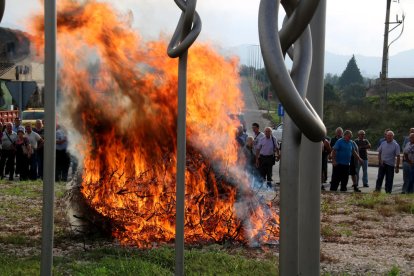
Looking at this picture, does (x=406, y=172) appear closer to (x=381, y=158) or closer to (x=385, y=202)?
(x=381, y=158)

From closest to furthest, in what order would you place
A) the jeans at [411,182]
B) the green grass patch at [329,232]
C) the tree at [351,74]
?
the green grass patch at [329,232], the jeans at [411,182], the tree at [351,74]

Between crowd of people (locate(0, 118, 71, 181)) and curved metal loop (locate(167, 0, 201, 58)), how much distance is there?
11.3m

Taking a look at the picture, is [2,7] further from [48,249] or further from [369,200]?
[369,200]

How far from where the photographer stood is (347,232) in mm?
9695

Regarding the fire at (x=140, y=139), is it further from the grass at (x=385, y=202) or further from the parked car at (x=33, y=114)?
the parked car at (x=33, y=114)

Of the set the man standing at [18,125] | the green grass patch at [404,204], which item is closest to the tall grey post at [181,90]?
the green grass patch at [404,204]

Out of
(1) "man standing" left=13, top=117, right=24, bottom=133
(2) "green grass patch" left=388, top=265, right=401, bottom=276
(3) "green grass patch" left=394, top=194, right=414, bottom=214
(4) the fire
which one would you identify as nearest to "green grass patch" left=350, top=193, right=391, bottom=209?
(3) "green grass patch" left=394, top=194, right=414, bottom=214

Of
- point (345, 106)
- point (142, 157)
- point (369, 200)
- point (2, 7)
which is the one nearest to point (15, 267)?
point (142, 157)

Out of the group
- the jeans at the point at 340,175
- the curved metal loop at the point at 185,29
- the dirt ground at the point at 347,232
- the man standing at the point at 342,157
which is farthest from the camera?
the jeans at the point at 340,175

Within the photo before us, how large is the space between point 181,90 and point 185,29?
525mm

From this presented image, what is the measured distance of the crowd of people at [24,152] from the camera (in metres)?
16.1

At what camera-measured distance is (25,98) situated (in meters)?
11.1

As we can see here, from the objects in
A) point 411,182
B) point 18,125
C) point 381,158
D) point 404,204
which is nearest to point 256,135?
point 381,158

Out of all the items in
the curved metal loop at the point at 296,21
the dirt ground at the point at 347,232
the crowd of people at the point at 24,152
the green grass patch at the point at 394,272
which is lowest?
the dirt ground at the point at 347,232
